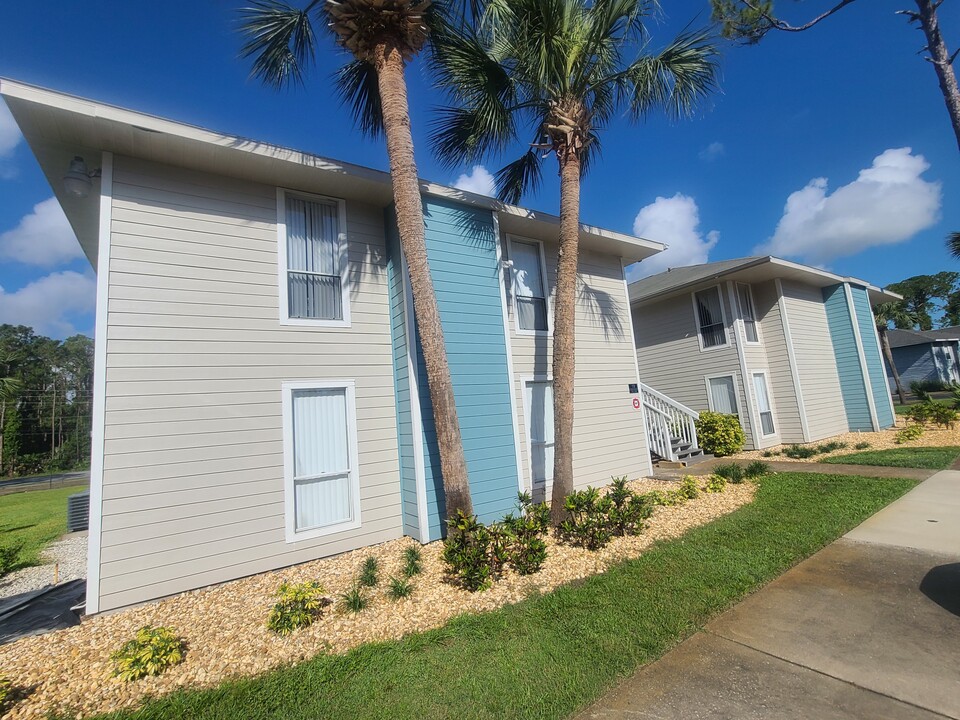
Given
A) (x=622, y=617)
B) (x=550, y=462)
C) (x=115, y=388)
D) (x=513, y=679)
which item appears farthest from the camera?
(x=550, y=462)

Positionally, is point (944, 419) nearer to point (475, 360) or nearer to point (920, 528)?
point (920, 528)

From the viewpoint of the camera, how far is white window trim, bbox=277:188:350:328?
6285 millimetres

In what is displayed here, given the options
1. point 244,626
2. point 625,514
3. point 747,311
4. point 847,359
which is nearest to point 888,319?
point 847,359

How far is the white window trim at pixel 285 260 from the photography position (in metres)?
6.29

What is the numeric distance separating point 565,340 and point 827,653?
168 inches

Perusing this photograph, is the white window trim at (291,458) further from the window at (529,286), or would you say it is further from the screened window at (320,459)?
the window at (529,286)

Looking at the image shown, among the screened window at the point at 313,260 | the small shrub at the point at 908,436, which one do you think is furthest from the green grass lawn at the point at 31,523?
the small shrub at the point at 908,436

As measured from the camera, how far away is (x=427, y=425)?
648cm

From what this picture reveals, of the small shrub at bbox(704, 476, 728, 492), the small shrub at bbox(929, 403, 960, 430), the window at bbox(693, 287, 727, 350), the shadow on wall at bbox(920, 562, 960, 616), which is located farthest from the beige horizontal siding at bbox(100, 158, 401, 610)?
the small shrub at bbox(929, 403, 960, 430)

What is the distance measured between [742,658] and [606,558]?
2123 millimetres

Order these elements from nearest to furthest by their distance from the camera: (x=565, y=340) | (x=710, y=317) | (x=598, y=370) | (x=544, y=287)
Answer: (x=565, y=340) < (x=544, y=287) < (x=598, y=370) < (x=710, y=317)

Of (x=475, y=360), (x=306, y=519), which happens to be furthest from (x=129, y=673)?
(x=475, y=360)

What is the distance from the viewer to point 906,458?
9398 mm

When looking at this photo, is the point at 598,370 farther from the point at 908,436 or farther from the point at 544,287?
the point at 908,436
